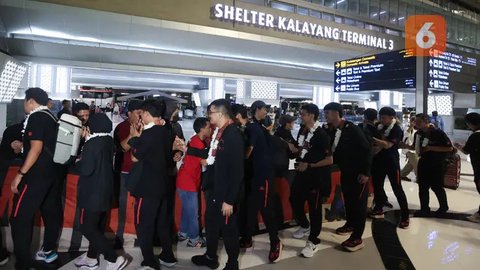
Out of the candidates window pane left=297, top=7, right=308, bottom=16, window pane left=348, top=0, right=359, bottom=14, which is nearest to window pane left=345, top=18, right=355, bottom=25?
window pane left=348, top=0, right=359, bottom=14

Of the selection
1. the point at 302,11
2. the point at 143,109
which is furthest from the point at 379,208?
the point at 302,11

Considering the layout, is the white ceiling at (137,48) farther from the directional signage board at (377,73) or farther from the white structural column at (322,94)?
the directional signage board at (377,73)

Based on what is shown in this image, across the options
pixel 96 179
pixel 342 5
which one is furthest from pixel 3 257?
pixel 342 5

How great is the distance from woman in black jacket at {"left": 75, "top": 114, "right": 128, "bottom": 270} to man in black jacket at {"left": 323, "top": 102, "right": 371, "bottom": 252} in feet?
7.46

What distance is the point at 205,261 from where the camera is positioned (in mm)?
3066

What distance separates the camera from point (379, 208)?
477 cm

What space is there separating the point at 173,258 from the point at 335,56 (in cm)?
1692

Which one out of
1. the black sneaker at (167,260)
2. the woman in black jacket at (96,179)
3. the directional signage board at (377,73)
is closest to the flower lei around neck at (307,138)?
the black sneaker at (167,260)

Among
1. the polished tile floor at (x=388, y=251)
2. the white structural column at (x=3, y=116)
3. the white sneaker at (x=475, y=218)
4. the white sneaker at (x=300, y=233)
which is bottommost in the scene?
the polished tile floor at (x=388, y=251)

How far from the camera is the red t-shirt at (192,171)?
3.44 meters

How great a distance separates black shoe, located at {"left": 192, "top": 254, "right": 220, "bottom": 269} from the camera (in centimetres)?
304

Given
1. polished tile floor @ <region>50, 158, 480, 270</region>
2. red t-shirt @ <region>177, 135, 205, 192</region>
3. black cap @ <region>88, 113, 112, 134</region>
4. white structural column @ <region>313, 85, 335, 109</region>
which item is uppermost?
white structural column @ <region>313, 85, 335, 109</region>

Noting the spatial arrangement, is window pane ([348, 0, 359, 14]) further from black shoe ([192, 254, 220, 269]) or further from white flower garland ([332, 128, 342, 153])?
black shoe ([192, 254, 220, 269])

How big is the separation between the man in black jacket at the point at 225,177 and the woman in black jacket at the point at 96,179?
86cm
